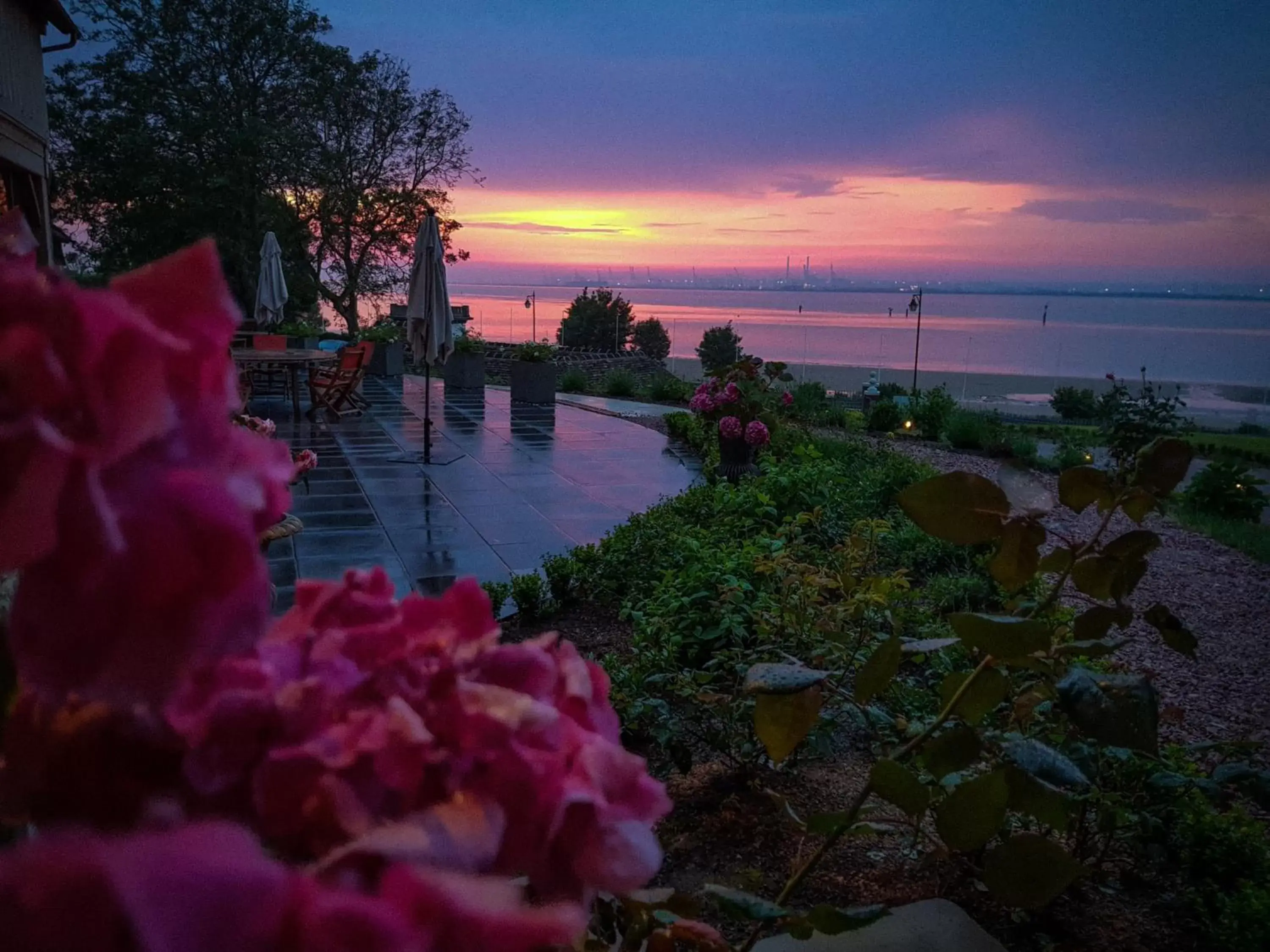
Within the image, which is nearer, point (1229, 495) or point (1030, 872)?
point (1030, 872)

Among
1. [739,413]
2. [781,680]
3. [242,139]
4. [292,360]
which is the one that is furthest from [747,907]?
[242,139]

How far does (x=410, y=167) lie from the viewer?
947 inches

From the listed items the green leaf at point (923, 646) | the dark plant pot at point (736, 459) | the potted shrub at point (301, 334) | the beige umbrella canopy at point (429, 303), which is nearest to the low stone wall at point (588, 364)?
the potted shrub at point (301, 334)

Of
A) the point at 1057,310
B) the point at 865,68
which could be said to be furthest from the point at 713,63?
the point at 1057,310

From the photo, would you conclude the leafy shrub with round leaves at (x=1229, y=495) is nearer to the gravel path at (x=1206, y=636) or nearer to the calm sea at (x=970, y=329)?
the gravel path at (x=1206, y=636)

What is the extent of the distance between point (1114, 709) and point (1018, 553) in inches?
9.7


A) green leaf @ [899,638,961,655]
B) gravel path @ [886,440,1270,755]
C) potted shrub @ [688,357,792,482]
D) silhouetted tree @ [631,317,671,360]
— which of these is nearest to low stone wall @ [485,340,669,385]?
potted shrub @ [688,357,792,482]

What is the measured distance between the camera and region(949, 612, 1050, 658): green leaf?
95 centimetres

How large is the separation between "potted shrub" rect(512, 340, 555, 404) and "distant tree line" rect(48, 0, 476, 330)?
11310 mm

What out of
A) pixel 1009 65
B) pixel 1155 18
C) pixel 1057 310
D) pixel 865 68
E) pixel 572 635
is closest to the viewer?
pixel 572 635

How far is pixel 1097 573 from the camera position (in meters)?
1.13

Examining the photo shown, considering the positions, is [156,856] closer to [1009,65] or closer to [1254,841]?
[1254,841]

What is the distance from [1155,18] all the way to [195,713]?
39.9 ft

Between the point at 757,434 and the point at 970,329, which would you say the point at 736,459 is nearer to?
the point at 757,434
